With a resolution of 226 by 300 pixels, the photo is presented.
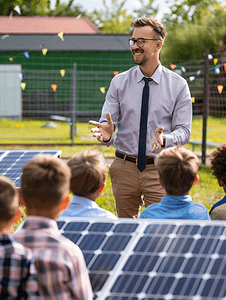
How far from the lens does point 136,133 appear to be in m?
3.76

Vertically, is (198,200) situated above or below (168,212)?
below

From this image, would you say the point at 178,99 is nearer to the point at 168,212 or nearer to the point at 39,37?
the point at 168,212

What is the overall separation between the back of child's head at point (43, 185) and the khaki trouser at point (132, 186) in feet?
5.86

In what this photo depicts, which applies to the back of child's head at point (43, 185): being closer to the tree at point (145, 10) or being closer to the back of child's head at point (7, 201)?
the back of child's head at point (7, 201)

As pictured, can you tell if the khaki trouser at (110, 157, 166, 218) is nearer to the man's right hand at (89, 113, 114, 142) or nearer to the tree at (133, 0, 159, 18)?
the man's right hand at (89, 113, 114, 142)

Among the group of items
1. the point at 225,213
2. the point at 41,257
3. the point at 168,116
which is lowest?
the point at 225,213

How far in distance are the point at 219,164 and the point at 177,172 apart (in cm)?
73

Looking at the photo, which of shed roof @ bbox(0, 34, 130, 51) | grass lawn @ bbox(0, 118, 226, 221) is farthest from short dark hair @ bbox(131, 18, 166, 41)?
shed roof @ bbox(0, 34, 130, 51)

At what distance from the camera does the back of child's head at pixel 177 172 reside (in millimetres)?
2641

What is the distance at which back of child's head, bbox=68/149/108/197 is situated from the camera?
265cm

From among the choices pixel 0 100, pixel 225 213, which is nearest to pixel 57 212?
pixel 225 213

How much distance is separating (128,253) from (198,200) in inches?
175

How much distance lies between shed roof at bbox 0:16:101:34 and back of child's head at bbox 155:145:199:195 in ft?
86.5

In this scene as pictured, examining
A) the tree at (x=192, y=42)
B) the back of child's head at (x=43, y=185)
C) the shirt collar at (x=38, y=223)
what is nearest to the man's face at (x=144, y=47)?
the back of child's head at (x=43, y=185)
